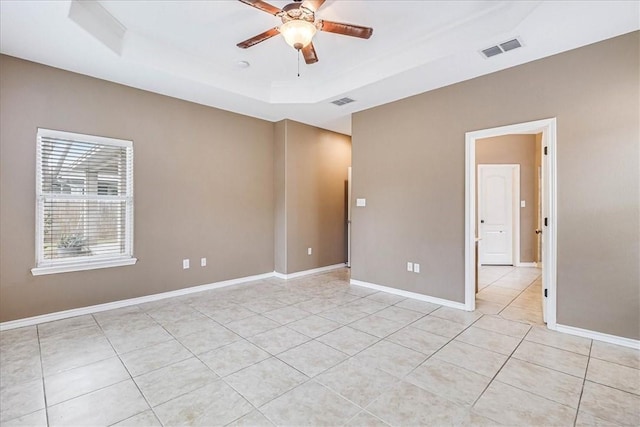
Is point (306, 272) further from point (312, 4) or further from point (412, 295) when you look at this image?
point (312, 4)

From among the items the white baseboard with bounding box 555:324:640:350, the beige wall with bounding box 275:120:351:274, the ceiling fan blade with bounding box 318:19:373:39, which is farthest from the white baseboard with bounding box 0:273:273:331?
the white baseboard with bounding box 555:324:640:350

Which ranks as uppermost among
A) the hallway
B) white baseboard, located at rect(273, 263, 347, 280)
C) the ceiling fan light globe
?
the ceiling fan light globe

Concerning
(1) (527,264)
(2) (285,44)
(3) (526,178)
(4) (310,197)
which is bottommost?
(1) (527,264)

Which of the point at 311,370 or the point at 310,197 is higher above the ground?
the point at 310,197

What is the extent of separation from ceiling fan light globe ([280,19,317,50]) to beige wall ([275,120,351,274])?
282 cm

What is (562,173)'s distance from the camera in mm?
3109

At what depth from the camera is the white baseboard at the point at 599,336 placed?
109 inches

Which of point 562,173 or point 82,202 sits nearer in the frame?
point 562,173

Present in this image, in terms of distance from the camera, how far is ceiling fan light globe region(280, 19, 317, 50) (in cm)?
252

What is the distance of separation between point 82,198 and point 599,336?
18.6 feet

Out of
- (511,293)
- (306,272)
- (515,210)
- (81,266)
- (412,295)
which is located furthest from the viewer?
(515,210)

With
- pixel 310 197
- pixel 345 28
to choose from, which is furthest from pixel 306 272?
pixel 345 28

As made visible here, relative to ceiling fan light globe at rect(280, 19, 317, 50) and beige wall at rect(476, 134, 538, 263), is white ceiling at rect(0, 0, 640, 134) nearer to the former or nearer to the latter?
ceiling fan light globe at rect(280, 19, 317, 50)

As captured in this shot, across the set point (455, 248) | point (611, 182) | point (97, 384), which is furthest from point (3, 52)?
point (611, 182)
